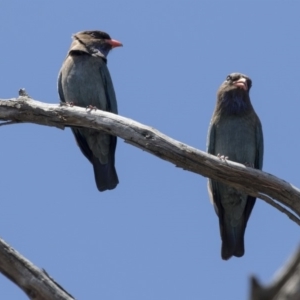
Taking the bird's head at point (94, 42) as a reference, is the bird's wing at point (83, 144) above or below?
below

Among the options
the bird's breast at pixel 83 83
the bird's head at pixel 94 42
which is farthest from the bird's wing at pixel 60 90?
the bird's head at pixel 94 42

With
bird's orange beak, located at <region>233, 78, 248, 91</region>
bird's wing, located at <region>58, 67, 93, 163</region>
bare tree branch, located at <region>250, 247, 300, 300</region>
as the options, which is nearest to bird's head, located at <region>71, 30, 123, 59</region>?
bird's wing, located at <region>58, 67, 93, 163</region>

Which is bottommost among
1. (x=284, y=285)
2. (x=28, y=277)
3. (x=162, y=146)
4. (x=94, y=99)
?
(x=28, y=277)

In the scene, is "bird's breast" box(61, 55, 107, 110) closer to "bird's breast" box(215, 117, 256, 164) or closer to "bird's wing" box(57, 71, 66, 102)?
"bird's wing" box(57, 71, 66, 102)

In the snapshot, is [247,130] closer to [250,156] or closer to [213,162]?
[250,156]

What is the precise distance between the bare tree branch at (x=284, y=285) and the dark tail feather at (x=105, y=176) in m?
6.42

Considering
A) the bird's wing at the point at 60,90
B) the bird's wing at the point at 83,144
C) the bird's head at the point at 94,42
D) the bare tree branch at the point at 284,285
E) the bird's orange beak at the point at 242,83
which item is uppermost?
the bird's head at the point at 94,42

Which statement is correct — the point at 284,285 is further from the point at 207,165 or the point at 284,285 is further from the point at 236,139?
the point at 236,139

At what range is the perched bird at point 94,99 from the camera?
310 inches

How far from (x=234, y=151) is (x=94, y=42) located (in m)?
2.89

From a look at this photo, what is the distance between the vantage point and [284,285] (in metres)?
1.45

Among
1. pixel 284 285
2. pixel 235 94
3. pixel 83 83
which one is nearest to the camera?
pixel 284 285

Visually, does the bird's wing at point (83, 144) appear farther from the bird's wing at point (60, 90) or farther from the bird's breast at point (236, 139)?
the bird's breast at point (236, 139)

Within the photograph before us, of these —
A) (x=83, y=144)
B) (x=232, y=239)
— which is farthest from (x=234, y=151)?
(x=83, y=144)
